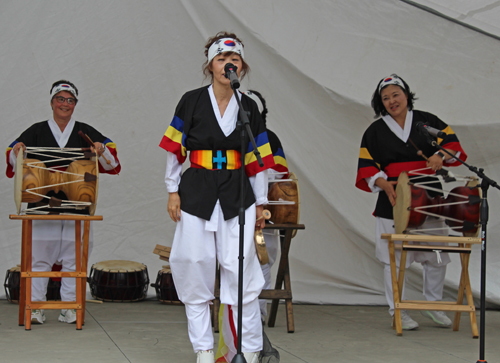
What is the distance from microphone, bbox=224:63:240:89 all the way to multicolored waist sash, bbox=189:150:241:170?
334mm

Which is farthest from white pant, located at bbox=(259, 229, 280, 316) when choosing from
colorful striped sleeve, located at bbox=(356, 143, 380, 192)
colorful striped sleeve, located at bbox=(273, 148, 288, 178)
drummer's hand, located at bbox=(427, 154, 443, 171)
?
drummer's hand, located at bbox=(427, 154, 443, 171)

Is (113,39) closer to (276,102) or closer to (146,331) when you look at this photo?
(276,102)

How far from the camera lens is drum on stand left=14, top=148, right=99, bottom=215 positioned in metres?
3.17

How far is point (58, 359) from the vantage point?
2.47 meters

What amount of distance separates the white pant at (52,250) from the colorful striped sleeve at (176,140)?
1379 millimetres

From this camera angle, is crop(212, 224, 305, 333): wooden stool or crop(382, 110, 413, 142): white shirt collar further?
crop(382, 110, 413, 142): white shirt collar

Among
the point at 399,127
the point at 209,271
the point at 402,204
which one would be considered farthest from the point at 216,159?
the point at 399,127

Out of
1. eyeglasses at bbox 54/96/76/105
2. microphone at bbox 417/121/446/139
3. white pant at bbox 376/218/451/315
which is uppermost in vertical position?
eyeglasses at bbox 54/96/76/105

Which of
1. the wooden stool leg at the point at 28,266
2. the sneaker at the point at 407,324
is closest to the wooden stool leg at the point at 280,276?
the sneaker at the point at 407,324

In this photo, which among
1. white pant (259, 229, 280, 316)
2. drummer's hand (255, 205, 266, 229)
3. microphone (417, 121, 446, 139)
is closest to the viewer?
drummer's hand (255, 205, 266, 229)

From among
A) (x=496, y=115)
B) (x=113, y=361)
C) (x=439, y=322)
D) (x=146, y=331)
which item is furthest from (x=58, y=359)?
(x=496, y=115)

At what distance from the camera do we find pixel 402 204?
128 inches

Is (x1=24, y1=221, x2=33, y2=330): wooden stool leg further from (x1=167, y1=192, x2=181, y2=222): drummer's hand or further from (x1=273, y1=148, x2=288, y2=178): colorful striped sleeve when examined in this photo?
(x1=273, y1=148, x2=288, y2=178): colorful striped sleeve

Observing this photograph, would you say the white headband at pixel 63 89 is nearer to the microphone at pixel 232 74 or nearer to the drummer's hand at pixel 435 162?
the microphone at pixel 232 74
